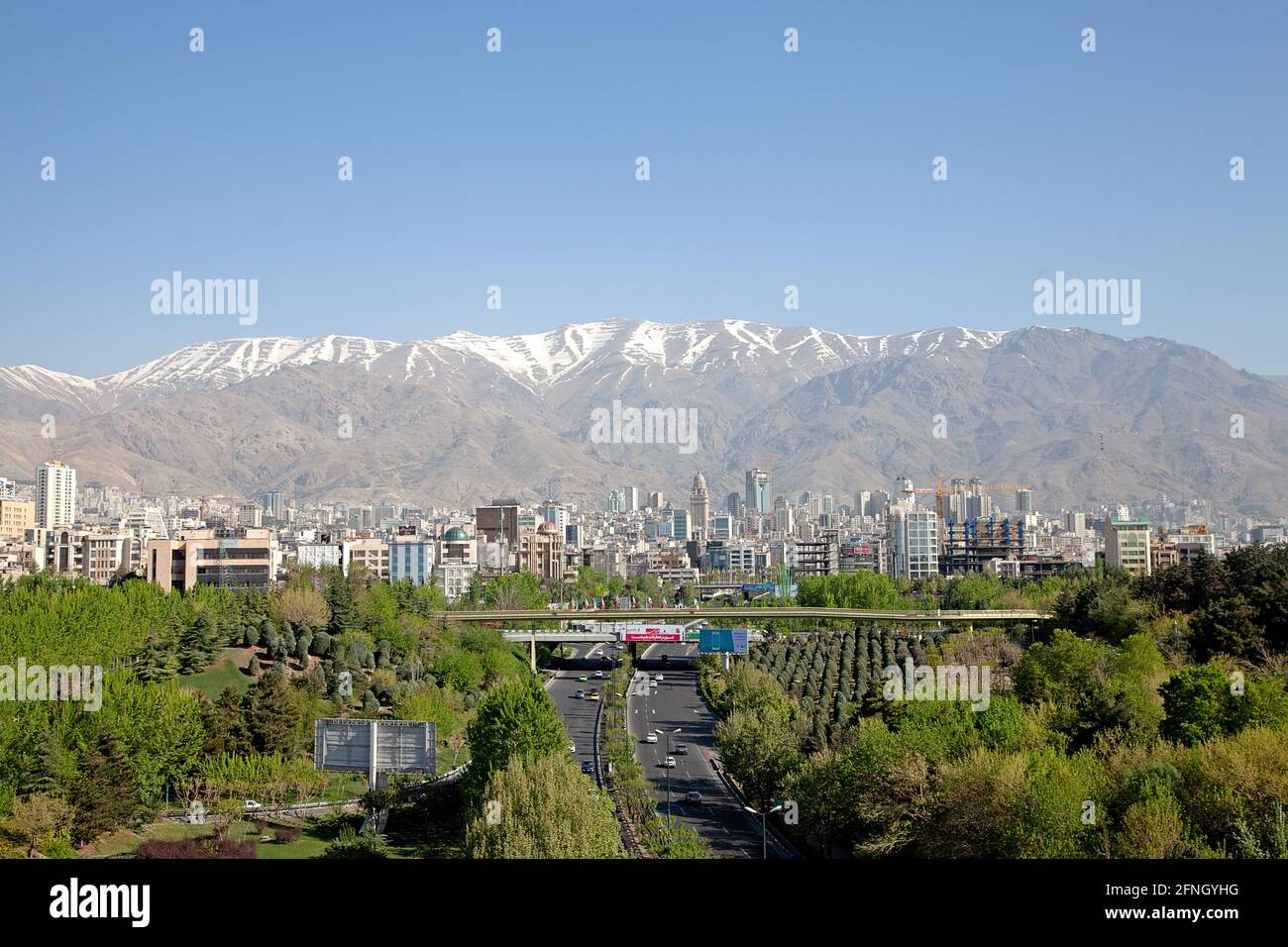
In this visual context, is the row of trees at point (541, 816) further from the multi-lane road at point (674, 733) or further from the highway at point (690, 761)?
the multi-lane road at point (674, 733)

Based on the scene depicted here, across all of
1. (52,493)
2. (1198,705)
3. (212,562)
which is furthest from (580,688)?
(52,493)

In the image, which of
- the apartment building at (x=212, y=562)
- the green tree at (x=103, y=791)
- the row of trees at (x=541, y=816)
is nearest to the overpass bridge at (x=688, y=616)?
the apartment building at (x=212, y=562)

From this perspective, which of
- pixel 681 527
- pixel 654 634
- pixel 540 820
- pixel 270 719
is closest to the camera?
pixel 540 820

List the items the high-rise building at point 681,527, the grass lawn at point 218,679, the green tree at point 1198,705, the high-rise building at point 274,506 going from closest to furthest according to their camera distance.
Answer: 1. the green tree at point 1198,705
2. the grass lawn at point 218,679
3. the high-rise building at point 274,506
4. the high-rise building at point 681,527

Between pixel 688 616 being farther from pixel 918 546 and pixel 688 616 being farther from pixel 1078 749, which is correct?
pixel 918 546

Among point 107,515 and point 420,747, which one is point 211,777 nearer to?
point 420,747

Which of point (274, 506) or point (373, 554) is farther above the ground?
point (274, 506)
